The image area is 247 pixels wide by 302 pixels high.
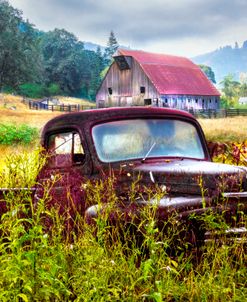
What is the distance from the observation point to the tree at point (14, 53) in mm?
42312

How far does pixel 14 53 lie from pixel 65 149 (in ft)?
127

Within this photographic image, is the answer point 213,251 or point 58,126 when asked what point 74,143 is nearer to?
point 58,126

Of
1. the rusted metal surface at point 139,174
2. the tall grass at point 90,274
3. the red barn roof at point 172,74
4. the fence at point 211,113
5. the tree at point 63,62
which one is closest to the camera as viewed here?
the tall grass at point 90,274

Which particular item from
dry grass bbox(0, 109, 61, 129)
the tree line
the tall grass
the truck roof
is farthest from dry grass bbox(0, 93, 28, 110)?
→ the tall grass

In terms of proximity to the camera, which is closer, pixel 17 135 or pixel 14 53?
pixel 17 135

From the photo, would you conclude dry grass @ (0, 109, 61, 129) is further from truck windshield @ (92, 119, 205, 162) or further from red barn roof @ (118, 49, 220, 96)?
truck windshield @ (92, 119, 205, 162)

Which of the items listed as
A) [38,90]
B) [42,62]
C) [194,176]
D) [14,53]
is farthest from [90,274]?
[38,90]

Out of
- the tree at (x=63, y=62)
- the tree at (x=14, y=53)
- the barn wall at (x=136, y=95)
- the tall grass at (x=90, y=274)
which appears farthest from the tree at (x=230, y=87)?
the tall grass at (x=90, y=274)

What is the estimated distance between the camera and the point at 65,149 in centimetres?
561

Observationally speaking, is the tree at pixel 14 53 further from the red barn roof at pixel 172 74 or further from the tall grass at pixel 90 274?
the tall grass at pixel 90 274

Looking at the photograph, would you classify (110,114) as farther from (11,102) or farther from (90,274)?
(11,102)

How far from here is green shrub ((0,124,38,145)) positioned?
21.2m

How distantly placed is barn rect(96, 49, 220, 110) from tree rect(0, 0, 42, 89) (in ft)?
20.0

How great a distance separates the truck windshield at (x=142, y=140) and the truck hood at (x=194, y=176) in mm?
277
